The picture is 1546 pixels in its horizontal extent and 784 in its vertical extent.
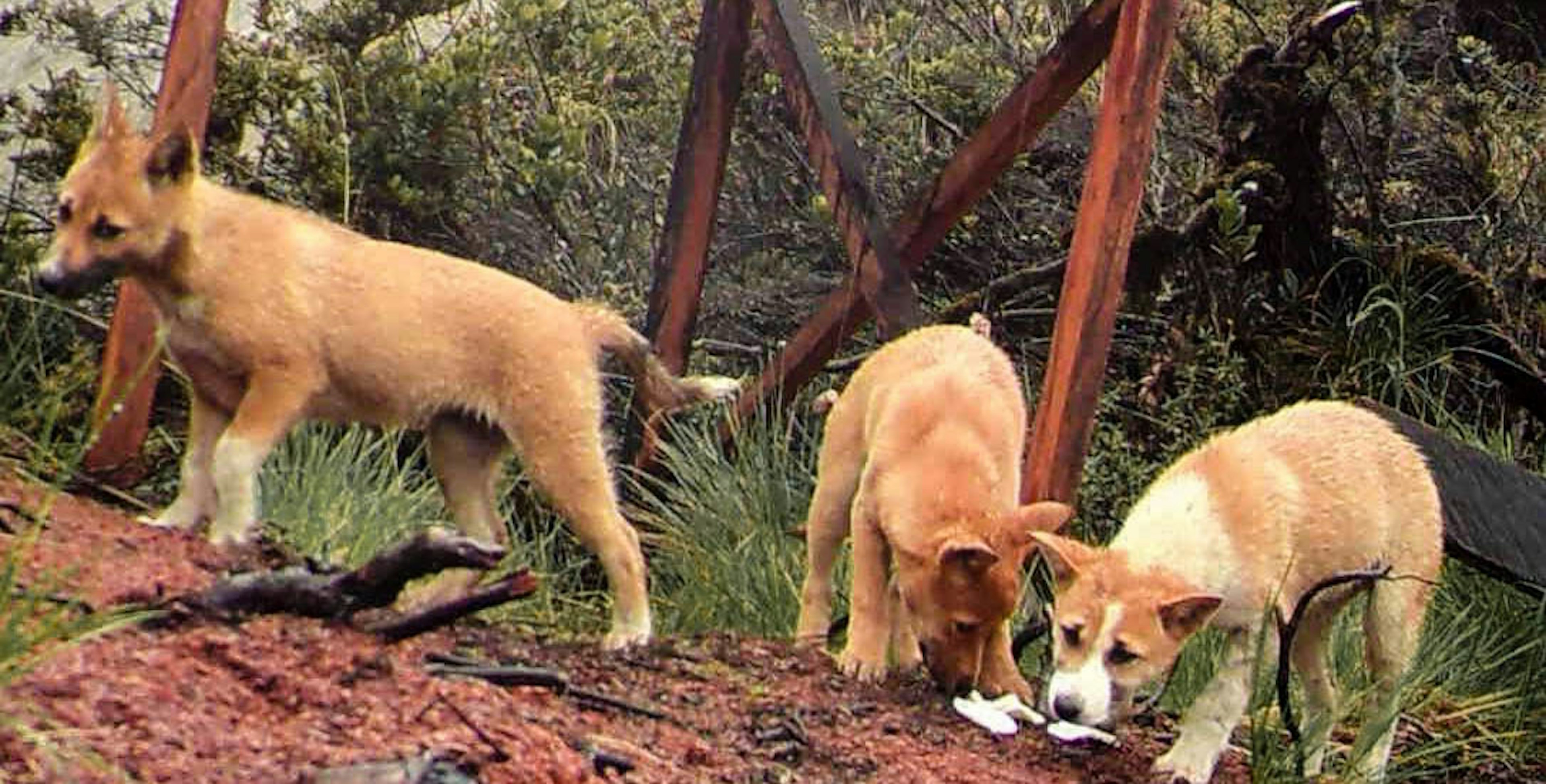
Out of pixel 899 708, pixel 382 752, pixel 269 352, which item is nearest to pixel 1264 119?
pixel 899 708

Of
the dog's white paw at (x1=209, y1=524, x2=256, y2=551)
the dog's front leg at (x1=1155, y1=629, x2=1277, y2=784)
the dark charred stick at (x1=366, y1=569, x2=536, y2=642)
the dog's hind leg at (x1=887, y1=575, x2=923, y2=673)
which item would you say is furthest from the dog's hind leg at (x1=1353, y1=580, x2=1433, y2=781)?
the dog's white paw at (x1=209, y1=524, x2=256, y2=551)

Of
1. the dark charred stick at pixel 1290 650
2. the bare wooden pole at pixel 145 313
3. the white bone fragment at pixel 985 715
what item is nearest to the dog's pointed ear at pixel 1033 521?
the white bone fragment at pixel 985 715

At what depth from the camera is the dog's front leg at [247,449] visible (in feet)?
19.9

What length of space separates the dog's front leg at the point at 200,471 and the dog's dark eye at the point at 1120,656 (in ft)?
7.77

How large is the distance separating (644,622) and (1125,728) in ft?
4.97

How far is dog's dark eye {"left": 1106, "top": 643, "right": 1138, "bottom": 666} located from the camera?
20.2 feet

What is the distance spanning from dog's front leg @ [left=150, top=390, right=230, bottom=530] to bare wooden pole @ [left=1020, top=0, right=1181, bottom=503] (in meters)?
2.58

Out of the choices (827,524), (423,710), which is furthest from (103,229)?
(827,524)

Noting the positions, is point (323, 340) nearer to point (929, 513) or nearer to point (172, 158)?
point (172, 158)

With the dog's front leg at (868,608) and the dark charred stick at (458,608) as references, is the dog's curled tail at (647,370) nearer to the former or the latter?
the dog's front leg at (868,608)

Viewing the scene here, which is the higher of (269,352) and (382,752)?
(269,352)

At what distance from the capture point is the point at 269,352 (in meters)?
6.20

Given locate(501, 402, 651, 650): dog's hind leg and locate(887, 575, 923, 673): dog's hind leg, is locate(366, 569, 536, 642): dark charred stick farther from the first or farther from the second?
locate(887, 575, 923, 673): dog's hind leg

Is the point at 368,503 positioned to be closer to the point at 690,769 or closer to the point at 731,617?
the point at 731,617
